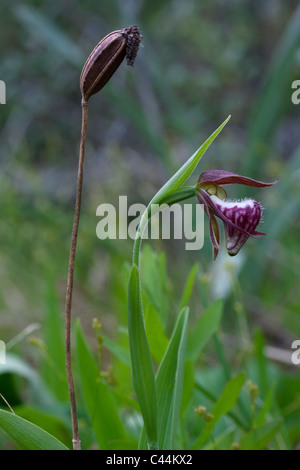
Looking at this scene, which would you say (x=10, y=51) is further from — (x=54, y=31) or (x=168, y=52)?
(x=54, y=31)

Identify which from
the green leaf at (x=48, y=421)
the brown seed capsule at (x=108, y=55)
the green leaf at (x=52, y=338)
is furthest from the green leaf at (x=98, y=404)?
the green leaf at (x=52, y=338)

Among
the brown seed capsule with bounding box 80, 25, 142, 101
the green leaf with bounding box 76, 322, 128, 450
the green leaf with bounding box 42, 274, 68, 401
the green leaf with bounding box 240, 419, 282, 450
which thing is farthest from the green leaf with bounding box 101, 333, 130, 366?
the green leaf with bounding box 42, 274, 68, 401

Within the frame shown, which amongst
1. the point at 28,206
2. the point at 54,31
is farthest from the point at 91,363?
the point at 54,31

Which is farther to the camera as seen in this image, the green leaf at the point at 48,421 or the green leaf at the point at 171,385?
the green leaf at the point at 48,421

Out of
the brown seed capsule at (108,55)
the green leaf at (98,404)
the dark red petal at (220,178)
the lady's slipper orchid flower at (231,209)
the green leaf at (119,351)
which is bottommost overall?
the green leaf at (98,404)

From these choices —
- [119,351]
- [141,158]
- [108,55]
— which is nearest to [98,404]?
[119,351]

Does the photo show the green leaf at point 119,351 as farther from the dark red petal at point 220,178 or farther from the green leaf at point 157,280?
the dark red petal at point 220,178
